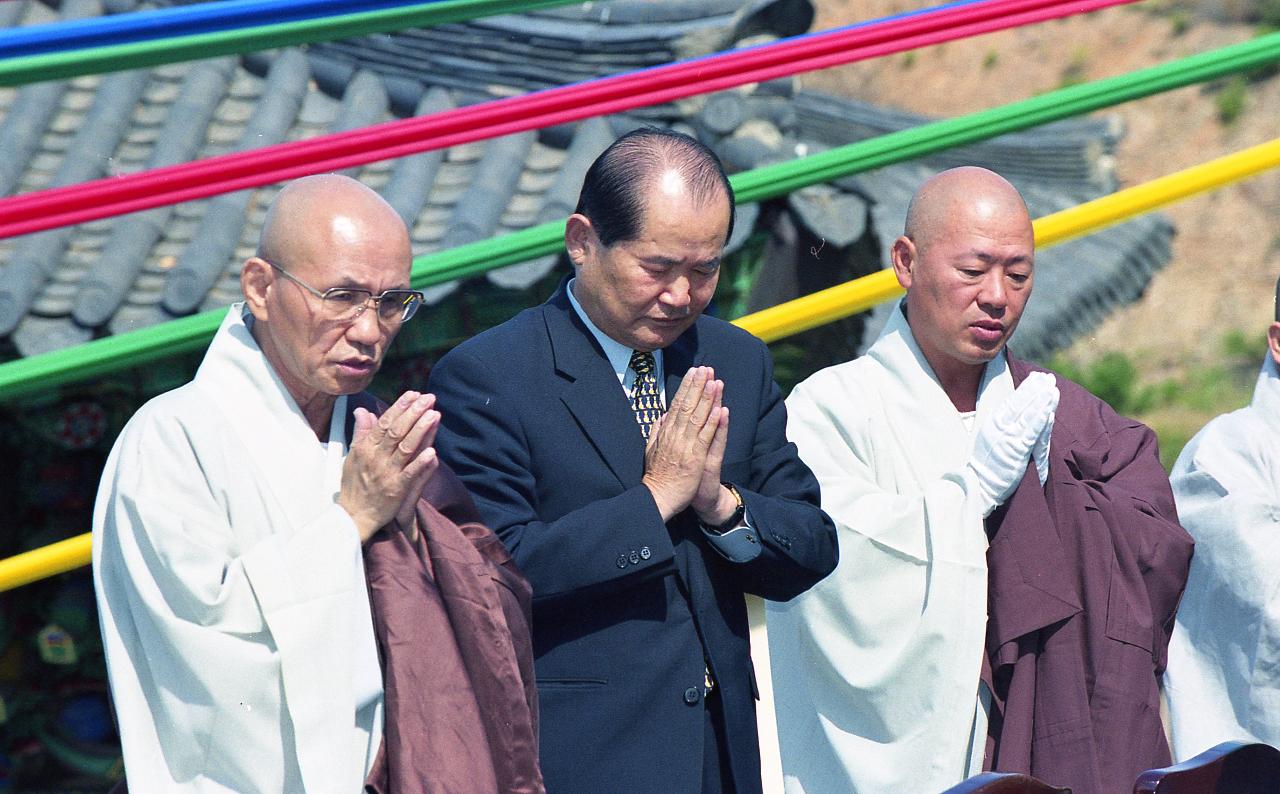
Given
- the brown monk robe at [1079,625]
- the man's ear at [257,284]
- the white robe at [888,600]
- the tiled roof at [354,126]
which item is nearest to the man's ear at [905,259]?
the white robe at [888,600]

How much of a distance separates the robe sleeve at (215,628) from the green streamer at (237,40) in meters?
1.08

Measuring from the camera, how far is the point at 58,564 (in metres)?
3.16

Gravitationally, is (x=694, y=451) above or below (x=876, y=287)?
below

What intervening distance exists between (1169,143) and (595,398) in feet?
42.6

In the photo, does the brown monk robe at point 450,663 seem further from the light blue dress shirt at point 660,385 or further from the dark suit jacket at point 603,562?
the light blue dress shirt at point 660,385

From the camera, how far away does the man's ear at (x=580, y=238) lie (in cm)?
307

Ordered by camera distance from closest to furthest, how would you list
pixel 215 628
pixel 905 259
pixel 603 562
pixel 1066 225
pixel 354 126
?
pixel 215 628 → pixel 603 562 → pixel 905 259 → pixel 1066 225 → pixel 354 126

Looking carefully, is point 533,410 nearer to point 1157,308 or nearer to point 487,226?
point 487,226

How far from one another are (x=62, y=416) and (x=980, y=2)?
298 centimetres

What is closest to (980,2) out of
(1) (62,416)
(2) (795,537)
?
(2) (795,537)

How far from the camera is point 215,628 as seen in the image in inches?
102

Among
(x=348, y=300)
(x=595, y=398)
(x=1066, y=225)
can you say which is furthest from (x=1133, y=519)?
(x=348, y=300)

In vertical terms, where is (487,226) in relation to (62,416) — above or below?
above

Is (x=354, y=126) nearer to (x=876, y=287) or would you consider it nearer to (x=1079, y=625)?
(x=876, y=287)
